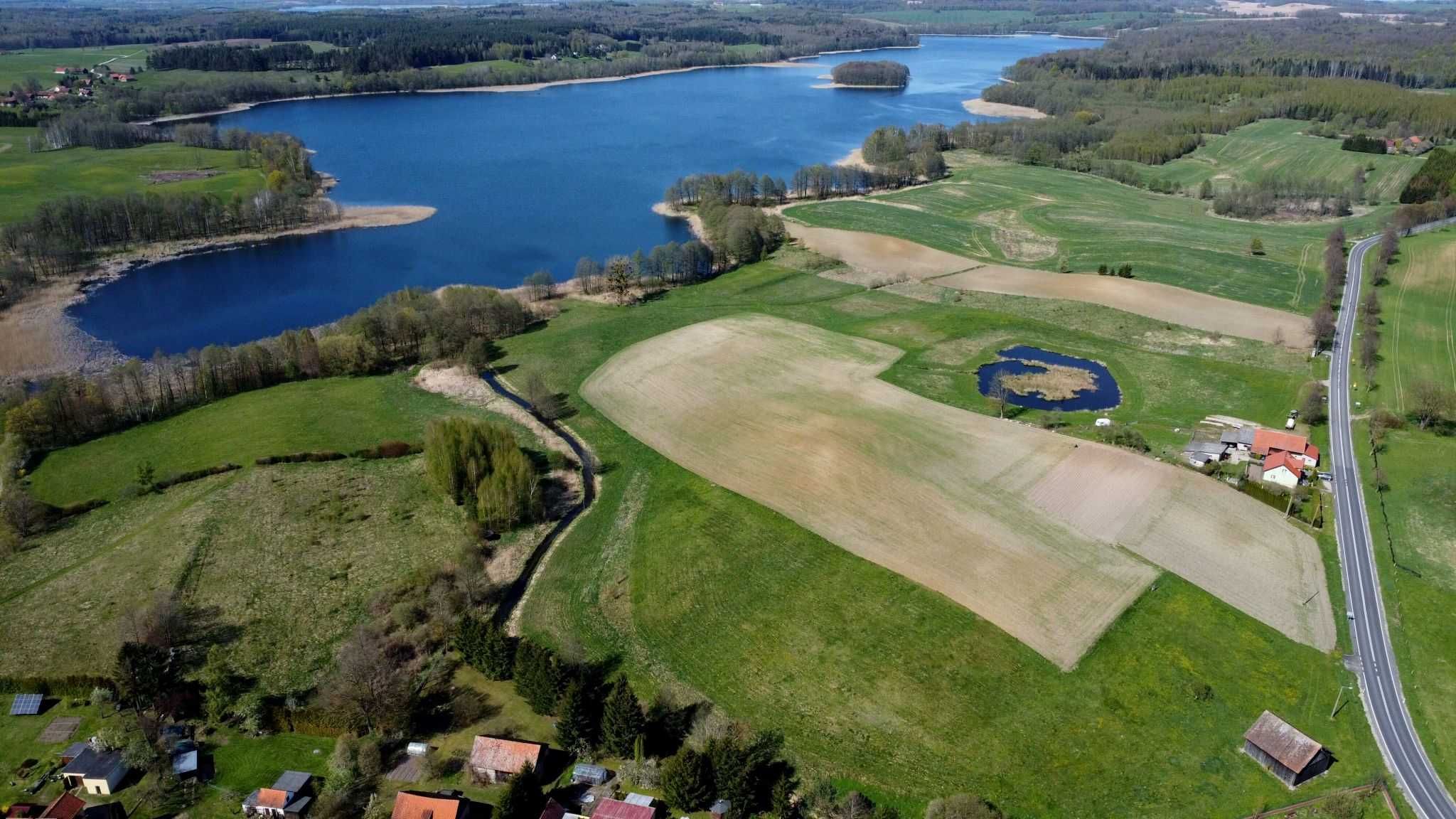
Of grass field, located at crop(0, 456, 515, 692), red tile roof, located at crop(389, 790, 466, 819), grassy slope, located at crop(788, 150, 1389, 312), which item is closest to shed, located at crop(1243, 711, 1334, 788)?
red tile roof, located at crop(389, 790, 466, 819)

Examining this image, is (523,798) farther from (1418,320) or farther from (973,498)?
(1418,320)

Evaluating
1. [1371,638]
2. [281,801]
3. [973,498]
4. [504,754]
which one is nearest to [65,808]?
[281,801]

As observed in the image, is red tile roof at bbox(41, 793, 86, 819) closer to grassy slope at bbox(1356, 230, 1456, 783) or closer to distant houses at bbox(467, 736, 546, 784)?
distant houses at bbox(467, 736, 546, 784)

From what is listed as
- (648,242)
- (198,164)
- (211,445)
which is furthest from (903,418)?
(198,164)

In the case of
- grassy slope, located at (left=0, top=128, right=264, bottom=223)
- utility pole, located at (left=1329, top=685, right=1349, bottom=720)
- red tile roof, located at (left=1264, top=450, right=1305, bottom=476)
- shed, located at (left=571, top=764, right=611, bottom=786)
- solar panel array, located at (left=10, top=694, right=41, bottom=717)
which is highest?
grassy slope, located at (left=0, top=128, right=264, bottom=223)

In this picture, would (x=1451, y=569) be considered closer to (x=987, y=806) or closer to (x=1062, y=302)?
(x=987, y=806)
